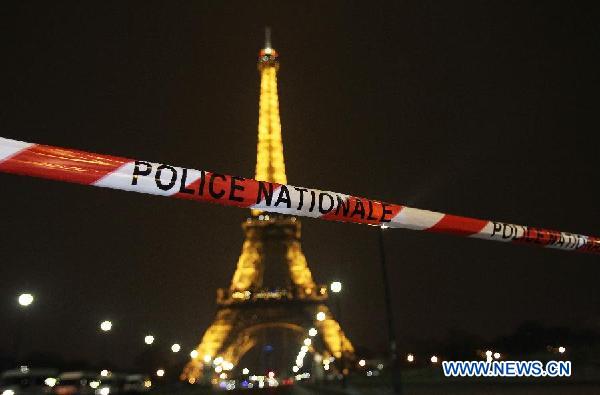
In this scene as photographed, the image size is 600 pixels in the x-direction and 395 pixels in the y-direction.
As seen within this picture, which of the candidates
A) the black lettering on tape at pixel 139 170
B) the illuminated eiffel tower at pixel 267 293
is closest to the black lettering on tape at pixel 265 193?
the black lettering on tape at pixel 139 170

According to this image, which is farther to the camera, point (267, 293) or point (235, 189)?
point (267, 293)

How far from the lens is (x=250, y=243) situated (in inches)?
2469

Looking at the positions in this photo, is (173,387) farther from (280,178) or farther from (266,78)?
(266,78)

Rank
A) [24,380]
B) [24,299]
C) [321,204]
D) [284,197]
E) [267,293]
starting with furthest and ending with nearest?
1. [267,293]
2. [24,380]
3. [24,299]
4. [321,204]
5. [284,197]

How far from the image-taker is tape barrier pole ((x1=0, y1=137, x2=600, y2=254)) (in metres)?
3.59

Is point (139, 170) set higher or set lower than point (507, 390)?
higher

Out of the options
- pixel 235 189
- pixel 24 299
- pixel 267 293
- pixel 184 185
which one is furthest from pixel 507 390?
pixel 267 293

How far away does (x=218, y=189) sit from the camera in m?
4.20

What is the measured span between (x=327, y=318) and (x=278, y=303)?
7.37 m

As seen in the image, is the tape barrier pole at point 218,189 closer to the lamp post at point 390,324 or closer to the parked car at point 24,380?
the lamp post at point 390,324

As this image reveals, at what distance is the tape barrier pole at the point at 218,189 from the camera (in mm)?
3586

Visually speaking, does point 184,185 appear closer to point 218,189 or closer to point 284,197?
point 218,189

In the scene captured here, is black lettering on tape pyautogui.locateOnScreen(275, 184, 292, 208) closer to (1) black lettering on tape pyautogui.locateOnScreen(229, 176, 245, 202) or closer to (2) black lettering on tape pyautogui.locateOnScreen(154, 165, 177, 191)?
(1) black lettering on tape pyautogui.locateOnScreen(229, 176, 245, 202)

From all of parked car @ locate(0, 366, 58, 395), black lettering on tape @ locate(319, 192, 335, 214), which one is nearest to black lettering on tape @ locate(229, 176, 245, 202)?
black lettering on tape @ locate(319, 192, 335, 214)
